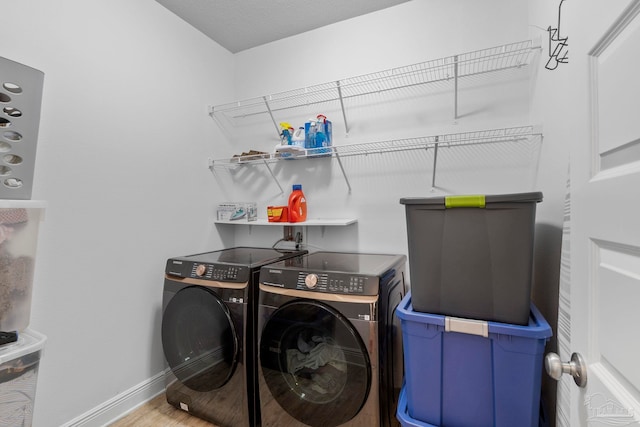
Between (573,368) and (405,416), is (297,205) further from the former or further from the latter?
(573,368)

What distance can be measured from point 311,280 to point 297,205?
0.92m

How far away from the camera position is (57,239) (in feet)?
4.96

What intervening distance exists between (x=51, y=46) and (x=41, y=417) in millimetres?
1878

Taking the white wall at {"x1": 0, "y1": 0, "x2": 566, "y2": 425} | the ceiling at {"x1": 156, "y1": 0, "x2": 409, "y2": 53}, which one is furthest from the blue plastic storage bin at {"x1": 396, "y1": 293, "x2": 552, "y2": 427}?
the ceiling at {"x1": 156, "y1": 0, "x2": 409, "y2": 53}

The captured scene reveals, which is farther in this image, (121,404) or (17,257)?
(121,404)

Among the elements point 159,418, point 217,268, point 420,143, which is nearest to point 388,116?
point 420,143

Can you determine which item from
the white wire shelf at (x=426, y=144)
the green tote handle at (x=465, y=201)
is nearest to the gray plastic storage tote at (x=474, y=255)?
the green tote handle at (x=465, y=201)

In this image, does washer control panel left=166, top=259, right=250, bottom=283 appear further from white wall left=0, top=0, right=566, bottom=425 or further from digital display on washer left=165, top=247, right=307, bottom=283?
white wall left=0, top=0, right=566, bottom=425

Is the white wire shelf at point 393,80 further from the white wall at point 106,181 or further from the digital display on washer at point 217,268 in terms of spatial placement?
the digital display on washer at point 217,268

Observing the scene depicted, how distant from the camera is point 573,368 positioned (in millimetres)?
606

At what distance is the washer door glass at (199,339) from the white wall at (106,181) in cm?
31

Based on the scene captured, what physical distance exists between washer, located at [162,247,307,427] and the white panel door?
4.54 ft

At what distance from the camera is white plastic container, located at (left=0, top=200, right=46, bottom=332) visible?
40.8 inches

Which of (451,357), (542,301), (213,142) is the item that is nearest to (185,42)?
(213,142)
